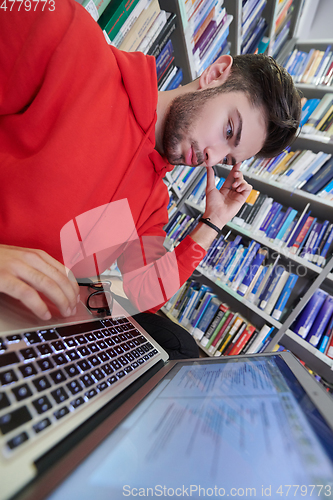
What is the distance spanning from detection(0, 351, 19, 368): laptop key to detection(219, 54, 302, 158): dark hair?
3.05ft

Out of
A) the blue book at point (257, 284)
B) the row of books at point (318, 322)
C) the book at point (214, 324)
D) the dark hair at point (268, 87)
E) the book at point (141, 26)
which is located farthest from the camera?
the book at point (214, 324)

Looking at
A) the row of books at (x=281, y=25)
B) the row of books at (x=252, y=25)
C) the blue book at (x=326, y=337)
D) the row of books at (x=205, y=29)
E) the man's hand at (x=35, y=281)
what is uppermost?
the row of books at (x=281, y=25)

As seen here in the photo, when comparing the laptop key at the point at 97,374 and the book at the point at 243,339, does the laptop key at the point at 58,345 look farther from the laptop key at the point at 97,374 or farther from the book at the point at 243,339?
the book at the point at 243,339

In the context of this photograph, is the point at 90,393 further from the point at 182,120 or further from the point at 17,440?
the point at 182,120

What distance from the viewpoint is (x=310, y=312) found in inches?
49.9

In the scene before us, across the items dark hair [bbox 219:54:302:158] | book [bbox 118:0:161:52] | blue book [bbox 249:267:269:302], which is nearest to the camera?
dark hair [bbox 219:54:302:158]

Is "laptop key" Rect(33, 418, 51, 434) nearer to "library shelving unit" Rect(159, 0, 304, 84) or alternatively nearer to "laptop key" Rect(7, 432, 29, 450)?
"laptop key" Rect(7, 432, 29, 450)

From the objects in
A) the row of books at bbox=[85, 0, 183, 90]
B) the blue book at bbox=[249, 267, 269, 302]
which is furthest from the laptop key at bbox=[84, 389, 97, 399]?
the blue book at bbox=[249, 267, 269, 302]

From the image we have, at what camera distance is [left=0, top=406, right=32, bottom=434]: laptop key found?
20 centimetres

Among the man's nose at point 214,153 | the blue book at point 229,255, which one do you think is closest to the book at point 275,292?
the blue book at point 229,255

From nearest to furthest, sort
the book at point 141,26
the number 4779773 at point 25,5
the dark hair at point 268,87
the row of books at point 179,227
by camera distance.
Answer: the number 4779773 at point 25,5 → the dark hair at point 268,87 → the book at point 141,26 → the row of books at point 179,227

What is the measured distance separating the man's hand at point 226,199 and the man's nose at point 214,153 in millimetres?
165

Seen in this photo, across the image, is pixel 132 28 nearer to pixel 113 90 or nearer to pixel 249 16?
pixel 113 90

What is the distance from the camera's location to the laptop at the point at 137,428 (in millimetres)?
191
